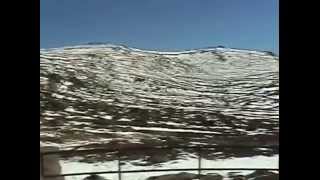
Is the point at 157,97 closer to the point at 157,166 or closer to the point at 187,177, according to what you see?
the point at 157,166

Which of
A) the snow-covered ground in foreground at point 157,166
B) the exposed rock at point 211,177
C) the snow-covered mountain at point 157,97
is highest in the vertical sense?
the snow-covered mountain at point 157,97

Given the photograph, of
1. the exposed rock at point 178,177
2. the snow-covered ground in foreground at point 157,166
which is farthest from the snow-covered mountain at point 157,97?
the exposed rock at point 178,177

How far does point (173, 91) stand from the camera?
21.7ft

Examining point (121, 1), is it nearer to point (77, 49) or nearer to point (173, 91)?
point (77, 49)

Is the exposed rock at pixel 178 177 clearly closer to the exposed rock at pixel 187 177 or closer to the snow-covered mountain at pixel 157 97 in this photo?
the exposed rock at pixel 187 177

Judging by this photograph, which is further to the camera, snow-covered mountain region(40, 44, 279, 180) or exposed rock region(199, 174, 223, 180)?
snow-covered mountain region(40, 44, 279, 180)

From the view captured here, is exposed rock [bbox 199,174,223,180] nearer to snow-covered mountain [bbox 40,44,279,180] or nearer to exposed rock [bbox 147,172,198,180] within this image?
exposed rock [bbox 147,172,198,180]

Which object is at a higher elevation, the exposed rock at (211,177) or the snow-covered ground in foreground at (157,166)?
the snow-covered ground in foreground at (157,166)

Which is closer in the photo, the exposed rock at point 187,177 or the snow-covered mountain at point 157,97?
the exposed rock at point 187,177

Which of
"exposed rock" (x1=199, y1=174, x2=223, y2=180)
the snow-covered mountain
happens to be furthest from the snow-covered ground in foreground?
the snow-covered mountain

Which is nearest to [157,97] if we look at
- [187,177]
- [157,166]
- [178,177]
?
[157,166]

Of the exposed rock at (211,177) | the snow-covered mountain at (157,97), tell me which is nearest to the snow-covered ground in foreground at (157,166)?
the exposed rock at (211,177)

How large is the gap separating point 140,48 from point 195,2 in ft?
3.66
